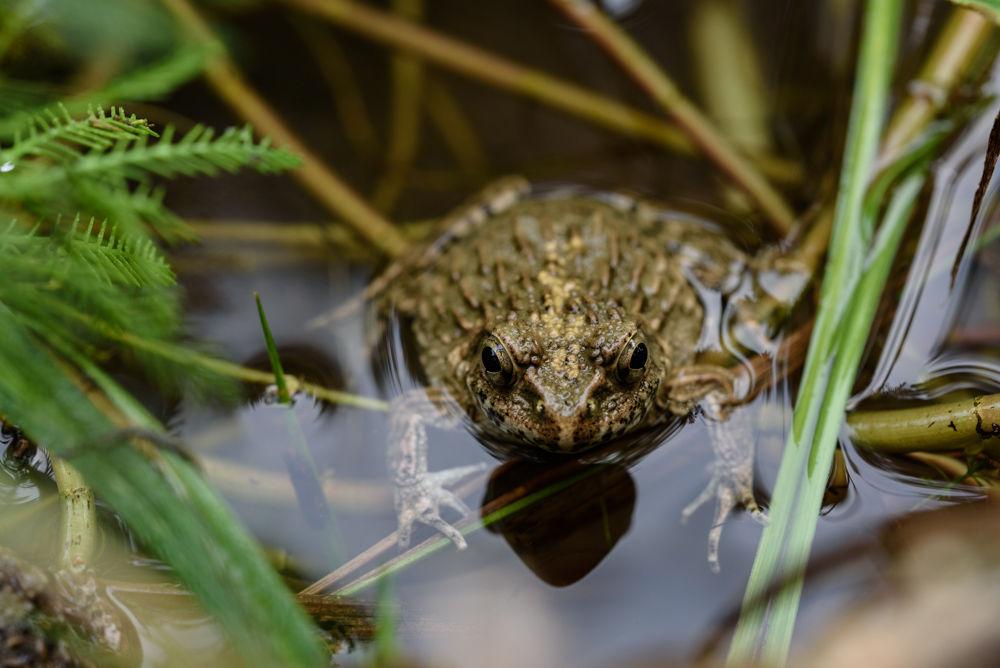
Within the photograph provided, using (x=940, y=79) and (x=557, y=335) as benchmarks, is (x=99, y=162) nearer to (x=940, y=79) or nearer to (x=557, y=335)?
(x=557, y=335)

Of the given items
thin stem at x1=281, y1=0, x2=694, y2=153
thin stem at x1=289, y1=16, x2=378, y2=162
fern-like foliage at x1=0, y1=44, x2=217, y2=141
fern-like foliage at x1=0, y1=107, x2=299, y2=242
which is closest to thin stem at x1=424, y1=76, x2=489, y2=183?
thin stem at x1=281, y1=0, x2=694, y2=153

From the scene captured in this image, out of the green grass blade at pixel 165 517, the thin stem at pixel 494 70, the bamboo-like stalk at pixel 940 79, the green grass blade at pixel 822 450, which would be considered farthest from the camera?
the thin stem at pixel 494 70

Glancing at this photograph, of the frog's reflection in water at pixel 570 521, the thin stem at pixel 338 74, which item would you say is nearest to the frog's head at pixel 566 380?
the frog's reflection in water at pixel 570 521

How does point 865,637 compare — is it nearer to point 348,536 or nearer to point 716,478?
point 716,478

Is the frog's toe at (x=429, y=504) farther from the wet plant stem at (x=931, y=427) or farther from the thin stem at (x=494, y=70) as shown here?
the thin stem at (x=494, y=70)

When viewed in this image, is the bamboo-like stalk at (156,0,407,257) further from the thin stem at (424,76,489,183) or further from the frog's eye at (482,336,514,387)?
the frog's eye at (482,336,514,387)

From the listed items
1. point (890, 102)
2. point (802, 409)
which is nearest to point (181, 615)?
point (802, 409)
